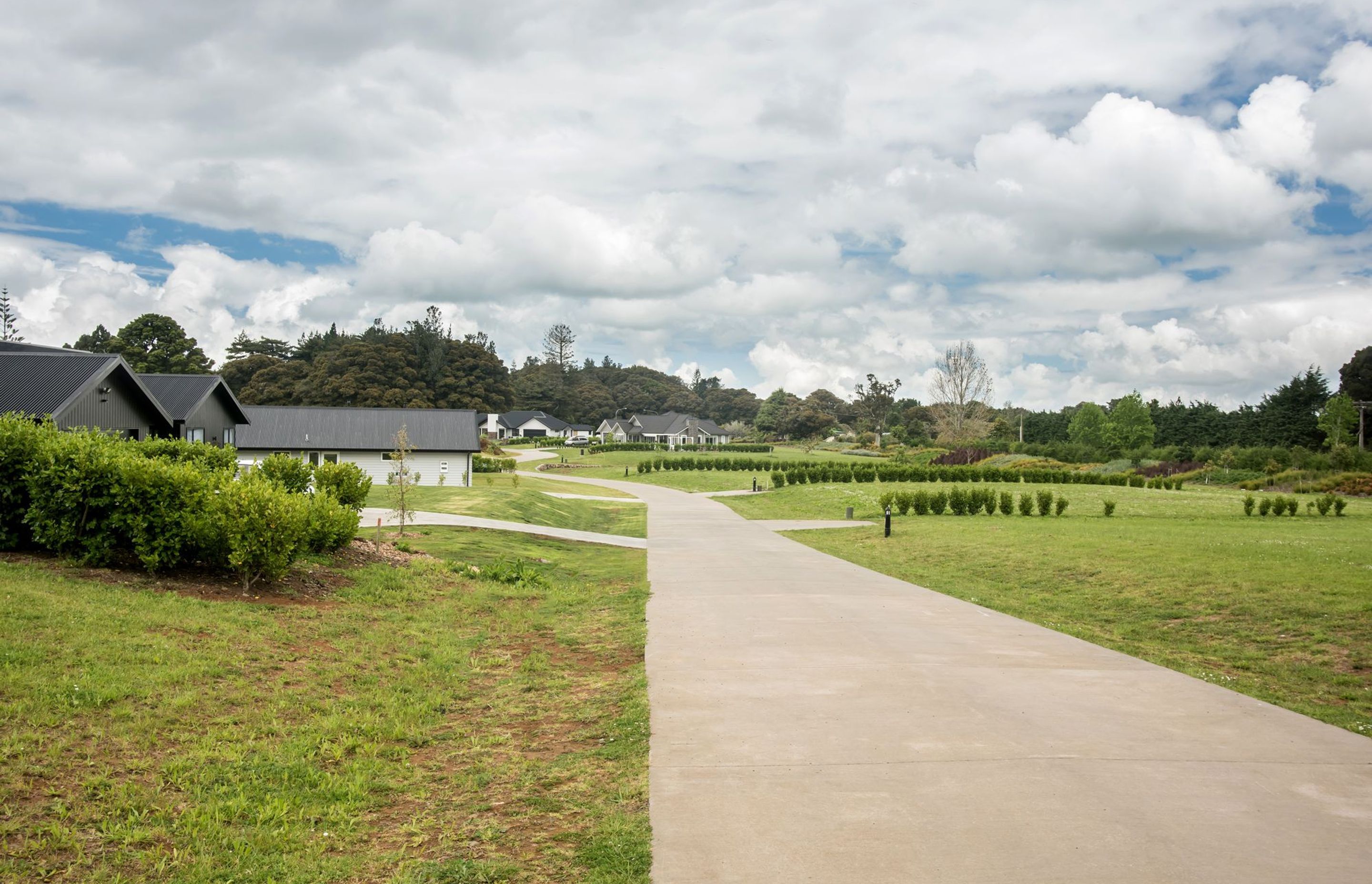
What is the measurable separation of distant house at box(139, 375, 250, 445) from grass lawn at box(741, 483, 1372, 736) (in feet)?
71.4

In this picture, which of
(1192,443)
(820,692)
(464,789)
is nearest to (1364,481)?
(1192,443)

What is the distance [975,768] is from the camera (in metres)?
5.43

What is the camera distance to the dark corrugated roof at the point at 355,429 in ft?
138

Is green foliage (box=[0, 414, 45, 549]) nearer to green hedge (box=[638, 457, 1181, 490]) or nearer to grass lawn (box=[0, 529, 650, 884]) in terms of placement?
grass lawn (box=[0, 529, 650, 884])

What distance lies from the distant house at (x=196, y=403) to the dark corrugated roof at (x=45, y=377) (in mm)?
6259

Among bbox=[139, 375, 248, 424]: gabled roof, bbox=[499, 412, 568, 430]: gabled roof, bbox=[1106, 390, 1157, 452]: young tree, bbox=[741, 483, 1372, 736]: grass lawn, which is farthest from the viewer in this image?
bbox=[499, 412, 568, 430]: gabled roof

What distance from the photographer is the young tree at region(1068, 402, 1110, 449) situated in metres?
71.8

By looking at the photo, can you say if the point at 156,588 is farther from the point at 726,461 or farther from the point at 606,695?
the point at 726,461

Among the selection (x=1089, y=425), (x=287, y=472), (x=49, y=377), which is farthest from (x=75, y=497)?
(x=1089, y=425)

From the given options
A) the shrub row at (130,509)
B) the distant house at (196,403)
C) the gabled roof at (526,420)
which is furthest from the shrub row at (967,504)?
the gabled roof at (526,420)

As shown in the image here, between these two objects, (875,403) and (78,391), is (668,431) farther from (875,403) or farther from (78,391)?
(78,391)

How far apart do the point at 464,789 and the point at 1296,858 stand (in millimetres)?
4616

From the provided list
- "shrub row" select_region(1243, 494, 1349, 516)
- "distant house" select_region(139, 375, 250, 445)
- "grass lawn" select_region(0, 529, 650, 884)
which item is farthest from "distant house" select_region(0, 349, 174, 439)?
"shrub row" select_region(1243, 494, 1349, 516)

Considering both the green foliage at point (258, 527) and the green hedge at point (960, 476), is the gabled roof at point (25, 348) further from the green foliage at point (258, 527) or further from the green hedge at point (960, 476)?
the green hedge at point (960, 476)
